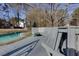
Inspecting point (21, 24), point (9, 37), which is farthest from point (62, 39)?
point (9, 37)

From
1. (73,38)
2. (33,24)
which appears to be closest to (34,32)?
(33,24)

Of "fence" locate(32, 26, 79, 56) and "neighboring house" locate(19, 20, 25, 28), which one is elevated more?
"neighboring house" locate(19, 20, 25, 28)

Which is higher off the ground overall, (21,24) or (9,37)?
(21,24)

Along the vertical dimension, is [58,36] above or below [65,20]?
below

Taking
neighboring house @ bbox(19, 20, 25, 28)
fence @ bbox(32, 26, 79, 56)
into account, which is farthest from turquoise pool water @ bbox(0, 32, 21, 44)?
fence @ bbox(32, 26, 79, 56)

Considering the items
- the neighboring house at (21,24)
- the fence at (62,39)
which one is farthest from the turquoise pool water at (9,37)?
the fence at (62,39)

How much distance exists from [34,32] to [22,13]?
0.87ft

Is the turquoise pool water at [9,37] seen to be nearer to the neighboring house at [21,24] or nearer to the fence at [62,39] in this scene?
the neighboring house at [21,24]

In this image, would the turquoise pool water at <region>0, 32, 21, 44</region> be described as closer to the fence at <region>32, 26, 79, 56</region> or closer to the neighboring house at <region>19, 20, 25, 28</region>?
the neighboring house at <region>19, 20, 25, 28</region>

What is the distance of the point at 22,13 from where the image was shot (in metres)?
2.42

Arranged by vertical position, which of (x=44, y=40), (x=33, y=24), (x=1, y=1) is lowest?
(x=44, y=40)

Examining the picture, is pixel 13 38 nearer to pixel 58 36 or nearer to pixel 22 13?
pixel 22 13

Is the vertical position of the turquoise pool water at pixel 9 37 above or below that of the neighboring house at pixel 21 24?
below

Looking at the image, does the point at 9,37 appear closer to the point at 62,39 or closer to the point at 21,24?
the point at 21,24
